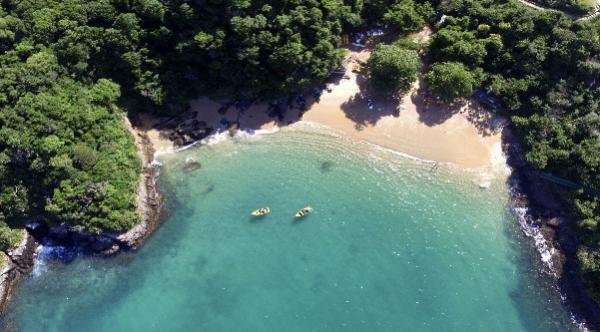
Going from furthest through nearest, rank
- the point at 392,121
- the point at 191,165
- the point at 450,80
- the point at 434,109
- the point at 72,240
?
the point at 434,109
the point at 392,121
the point at 191,165
the point at 72,240
the point at 450,80

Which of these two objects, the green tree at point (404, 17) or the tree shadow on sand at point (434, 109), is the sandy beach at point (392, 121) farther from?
the green tree at point (404, 17)

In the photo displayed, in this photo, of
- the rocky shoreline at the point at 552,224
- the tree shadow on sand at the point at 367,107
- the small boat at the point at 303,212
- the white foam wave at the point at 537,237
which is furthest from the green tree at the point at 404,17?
the white foam wave at the point at 537,237

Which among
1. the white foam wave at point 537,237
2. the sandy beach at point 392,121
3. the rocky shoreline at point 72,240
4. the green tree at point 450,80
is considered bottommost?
the white foam wave at point 537,237

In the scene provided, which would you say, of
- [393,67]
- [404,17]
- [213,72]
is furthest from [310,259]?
[404,17]

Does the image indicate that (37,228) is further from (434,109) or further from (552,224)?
(552,224)

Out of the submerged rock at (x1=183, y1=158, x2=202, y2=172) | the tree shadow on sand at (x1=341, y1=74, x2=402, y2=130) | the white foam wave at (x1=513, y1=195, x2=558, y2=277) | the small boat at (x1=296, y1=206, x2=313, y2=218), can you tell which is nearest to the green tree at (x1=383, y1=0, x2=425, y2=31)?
the tree shadow on sand at (x1=341, y1=74, x2=402, y2=130)

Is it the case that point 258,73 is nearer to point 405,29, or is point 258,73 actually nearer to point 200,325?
point 405,29
